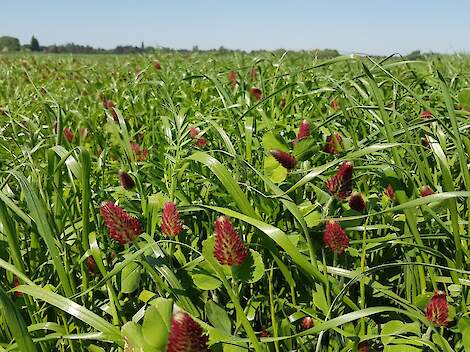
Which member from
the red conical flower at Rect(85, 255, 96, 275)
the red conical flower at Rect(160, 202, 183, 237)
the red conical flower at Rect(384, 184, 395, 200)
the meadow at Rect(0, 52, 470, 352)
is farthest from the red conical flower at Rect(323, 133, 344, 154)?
the red conical flower at Rect(85, 255, 96, 275)

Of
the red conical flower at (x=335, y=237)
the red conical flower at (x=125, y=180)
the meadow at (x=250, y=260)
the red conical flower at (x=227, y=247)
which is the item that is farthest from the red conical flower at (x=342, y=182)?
the red conical flower at (x=125, y=180)

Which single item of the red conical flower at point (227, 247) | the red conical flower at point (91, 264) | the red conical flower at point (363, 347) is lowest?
the red conical flower at point (363, 347)

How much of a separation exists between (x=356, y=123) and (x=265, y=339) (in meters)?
1.37

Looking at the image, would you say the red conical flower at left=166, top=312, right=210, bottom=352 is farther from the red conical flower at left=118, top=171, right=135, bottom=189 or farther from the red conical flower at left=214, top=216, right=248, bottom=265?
the red conical flower at left=118, top=171, right=135, bottom=189

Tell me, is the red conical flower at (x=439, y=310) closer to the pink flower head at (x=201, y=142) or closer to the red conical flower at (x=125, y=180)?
the red conical flower at (x=125, y=180)

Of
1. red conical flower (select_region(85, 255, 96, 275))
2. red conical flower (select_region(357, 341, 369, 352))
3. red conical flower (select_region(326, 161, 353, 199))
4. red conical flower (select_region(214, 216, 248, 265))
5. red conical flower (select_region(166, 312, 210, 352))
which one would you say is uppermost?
red conical flower (select_region(326, 161, 353, 199))

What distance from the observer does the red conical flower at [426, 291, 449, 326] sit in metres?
1.00

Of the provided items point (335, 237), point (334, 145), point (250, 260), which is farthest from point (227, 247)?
point (334, 145)

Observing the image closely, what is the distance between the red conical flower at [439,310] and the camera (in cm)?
100

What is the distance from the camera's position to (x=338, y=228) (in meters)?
1.12

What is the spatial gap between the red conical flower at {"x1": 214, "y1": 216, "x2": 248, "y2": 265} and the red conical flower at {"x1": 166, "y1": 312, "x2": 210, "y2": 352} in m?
0.26

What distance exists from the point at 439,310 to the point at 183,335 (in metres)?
0.51

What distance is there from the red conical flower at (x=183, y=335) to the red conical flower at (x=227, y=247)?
10.2 inches

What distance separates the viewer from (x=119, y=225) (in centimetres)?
112
